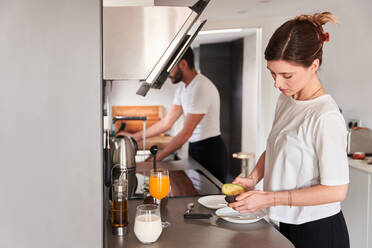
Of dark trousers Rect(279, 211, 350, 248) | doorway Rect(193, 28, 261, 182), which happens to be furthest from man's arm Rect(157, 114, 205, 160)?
doorway Rect(193, 28, 261, 182)

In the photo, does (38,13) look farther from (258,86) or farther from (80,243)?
(258,86)

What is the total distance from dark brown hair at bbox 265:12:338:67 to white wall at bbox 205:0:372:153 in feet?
7.16

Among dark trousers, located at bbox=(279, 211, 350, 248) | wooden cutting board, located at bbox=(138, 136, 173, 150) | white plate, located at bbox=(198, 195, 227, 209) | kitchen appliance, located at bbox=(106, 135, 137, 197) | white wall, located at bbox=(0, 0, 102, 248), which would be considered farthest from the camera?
wooden cutting board, located at bbox=(138, 136, 173, 150)

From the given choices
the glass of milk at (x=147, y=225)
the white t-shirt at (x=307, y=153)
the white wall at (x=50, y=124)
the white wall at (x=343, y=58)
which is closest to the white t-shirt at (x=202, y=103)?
the white wall at (x=343, y=58)

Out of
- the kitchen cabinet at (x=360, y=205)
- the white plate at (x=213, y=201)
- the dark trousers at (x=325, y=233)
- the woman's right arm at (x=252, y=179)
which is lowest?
A: the kitchen cabinet at (x=360, y=205)

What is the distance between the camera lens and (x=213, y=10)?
3.63 metres

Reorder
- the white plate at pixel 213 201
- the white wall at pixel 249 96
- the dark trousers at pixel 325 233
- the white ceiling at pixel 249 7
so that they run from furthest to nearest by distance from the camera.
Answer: the white wall at pixel 249 96, the white ceiling at pixel 249 7, the white plate at pixel 213 201, the dark trousers at pixel 325 233


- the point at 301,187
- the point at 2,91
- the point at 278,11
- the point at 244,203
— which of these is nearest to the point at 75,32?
the point at 2,91

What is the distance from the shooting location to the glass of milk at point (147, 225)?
4.28 ft

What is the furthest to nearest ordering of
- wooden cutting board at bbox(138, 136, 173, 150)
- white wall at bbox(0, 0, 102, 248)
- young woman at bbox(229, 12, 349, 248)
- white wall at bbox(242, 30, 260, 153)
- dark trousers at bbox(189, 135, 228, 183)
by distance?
1. wooden cutting board at bbox(138, 136, 173, 150)
2. white wall at bbox(242, 30, 260, 153)
3. dark trousers at bbox(189, 135, 228, 183)
4. young woman at bbox(229, 12, 349, 248)
5. white wall at bbox(0, 0, 102, 248)

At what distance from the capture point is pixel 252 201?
145 cm

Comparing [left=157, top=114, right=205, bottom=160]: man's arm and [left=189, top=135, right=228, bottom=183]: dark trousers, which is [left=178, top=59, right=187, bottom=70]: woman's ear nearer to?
[left=157, top=114, right=205, bottom=160]: man's arm

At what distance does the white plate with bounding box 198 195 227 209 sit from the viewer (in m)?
1.74

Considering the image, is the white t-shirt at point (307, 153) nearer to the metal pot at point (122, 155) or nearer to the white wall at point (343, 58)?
the metal pot at point (122, 155)
